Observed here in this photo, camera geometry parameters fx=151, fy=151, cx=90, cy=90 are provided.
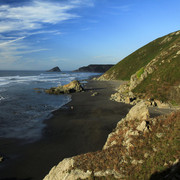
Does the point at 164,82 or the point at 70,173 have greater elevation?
the point at 164,82

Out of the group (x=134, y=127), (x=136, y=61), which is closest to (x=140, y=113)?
(x=134, y=127)

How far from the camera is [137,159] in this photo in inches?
449

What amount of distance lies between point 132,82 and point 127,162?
47.1 metres

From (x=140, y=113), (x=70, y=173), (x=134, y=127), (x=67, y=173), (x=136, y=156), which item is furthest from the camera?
(x=140, y=113)

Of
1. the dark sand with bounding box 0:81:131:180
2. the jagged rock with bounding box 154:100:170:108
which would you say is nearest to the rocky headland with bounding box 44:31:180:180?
the dark sand with bounding box 0:81:131:180

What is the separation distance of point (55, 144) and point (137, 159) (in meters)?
12.5

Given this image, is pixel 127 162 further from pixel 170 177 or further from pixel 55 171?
pixel 55 171

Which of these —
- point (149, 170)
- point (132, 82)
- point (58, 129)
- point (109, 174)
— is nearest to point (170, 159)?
point (149, 170)

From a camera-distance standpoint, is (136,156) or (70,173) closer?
(70,173)

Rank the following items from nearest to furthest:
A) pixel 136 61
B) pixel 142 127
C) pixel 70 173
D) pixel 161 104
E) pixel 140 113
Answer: pixel 70 173
pixel 142 127
pixel 140 113
pixel 161 104
pixel 136 61

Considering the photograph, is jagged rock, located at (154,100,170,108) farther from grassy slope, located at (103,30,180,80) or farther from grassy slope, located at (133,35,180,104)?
grassy slope, located at (103,30,180,80)

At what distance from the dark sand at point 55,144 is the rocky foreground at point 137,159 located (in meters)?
4.22

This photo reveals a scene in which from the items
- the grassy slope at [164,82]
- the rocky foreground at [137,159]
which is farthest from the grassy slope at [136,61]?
the rocky foreground at [137,159]

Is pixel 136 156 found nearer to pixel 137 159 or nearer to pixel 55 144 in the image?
pixel 137 159
